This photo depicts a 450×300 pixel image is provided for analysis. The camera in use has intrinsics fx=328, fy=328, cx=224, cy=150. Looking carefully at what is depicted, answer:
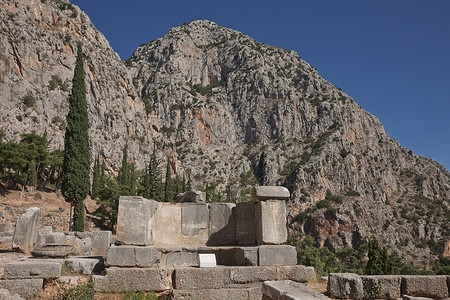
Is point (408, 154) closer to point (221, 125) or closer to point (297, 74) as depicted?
point (297, 74)

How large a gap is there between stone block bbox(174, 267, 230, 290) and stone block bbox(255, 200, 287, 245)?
4.35ft

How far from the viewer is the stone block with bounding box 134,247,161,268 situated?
7.04 m

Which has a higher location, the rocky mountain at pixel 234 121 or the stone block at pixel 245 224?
the rocky mountain at pixel 234 121

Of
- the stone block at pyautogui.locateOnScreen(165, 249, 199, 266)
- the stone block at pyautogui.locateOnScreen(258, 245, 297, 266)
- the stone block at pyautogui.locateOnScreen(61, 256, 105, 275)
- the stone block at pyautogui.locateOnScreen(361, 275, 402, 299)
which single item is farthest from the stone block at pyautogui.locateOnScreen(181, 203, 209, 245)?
the stone block at pyautogui.locateOnScreen(361, 275, 402, 299)

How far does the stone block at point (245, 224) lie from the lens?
868 cm

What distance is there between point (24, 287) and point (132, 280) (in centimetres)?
219

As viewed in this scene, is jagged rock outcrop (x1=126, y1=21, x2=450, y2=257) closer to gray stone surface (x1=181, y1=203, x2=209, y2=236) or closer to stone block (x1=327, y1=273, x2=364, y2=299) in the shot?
gray stone surface (x1=181, y1=203, x2=209, y2=236)

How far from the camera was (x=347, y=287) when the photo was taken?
23.7ft

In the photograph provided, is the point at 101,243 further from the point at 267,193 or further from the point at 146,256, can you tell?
the point at 267,193

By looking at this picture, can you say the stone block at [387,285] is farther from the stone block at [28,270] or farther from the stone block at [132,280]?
the stone block at [28,270]

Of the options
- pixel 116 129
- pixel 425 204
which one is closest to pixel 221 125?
pixel 116 129

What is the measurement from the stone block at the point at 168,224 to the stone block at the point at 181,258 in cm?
84

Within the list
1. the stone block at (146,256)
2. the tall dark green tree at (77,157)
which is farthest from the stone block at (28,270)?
the tall dark green tree at (77,157)

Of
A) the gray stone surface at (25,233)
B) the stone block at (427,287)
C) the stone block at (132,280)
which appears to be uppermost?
the gray stone surface at (25,233)
